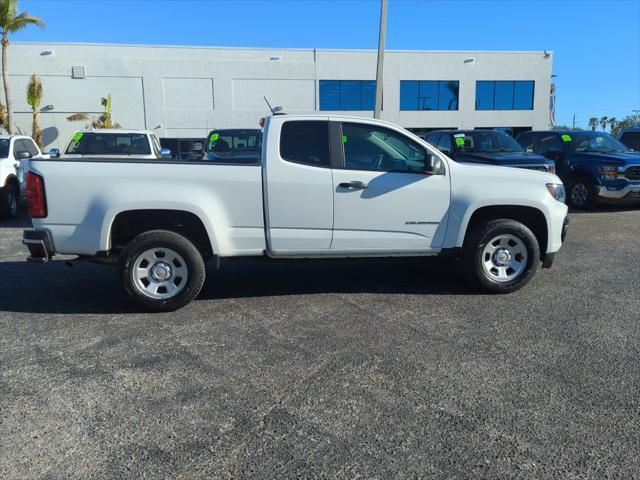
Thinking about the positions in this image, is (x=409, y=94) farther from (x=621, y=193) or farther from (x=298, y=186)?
(x=298, y=186)

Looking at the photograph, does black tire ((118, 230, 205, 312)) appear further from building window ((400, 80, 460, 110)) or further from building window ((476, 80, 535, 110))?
building window ((476, 80, 535, 110))

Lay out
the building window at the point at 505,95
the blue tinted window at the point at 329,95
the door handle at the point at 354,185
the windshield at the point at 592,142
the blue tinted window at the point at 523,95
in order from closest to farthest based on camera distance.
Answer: the door handle at the point at 354,185, the windshield at the point at 592,142, the blue tinted window at the point at 329,95, the building window at the point at 505,95, the blue tinted window at the point at 523,95

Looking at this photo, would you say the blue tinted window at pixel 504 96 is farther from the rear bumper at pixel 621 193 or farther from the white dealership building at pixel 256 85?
the rear bumper at pixel 621 193

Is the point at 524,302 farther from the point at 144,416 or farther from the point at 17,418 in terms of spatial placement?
the point at 17,418

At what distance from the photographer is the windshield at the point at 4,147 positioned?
10875 mm

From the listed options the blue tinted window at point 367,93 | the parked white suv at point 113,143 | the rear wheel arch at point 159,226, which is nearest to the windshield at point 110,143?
the parked white suv at point 113,143

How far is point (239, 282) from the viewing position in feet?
20.1

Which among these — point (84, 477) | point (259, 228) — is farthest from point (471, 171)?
point (84, 477)

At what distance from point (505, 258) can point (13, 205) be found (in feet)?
32.5

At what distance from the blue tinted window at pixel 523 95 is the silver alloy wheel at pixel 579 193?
26.0 meters

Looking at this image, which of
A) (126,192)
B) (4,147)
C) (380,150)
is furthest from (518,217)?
(4,147)

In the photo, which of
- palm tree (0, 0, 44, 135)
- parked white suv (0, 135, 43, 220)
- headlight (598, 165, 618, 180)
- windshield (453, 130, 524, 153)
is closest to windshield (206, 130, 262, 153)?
parked white suv (0, 135, 43, 220)

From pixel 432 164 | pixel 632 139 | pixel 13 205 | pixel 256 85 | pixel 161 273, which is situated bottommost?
pixel 161 273

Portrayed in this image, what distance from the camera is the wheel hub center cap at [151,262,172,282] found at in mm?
4938
